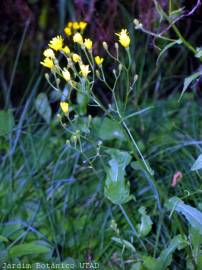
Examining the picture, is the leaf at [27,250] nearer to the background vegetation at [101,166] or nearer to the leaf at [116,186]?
the background vegetation at [101,166]

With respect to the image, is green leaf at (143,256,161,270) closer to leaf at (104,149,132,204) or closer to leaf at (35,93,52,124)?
leaf at (104,149,132,204)

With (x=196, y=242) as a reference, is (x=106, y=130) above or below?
above

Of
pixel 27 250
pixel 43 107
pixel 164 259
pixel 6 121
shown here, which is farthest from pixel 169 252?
pixel 43 107

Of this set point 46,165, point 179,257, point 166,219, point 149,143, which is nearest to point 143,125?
point 149,143

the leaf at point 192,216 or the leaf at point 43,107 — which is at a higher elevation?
the leaf at point 43,107

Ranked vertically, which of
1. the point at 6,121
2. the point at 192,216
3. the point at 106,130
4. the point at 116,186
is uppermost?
the point at 6,121

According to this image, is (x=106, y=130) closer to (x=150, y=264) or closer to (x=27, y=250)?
(x=27, y=250)

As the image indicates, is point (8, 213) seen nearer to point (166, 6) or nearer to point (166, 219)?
point (166, 219)

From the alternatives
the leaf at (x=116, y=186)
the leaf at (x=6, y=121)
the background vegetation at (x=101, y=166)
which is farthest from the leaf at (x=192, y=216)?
the leaf at (x=6, y=121)

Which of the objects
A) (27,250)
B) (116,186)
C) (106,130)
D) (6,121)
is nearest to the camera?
(116,186)

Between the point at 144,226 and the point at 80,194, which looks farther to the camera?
the point at 80,194

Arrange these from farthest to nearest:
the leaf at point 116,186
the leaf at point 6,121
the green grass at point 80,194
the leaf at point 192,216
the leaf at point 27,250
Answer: the leaf at point 6,121 < the green grass at point 80,194 < the leaf at point 27,250 < the leaf at point 116,186 < the leaf at point 192,216

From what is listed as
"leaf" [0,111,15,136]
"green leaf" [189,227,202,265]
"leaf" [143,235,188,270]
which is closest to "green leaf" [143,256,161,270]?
"leaf" [143,235,188,270]

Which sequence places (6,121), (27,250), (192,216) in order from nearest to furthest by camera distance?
(192,216) → (27,250) → (6,121)
